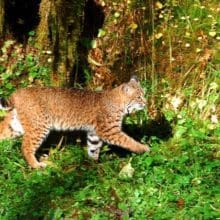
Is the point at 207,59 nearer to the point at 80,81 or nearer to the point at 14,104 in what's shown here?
the point at 80,81

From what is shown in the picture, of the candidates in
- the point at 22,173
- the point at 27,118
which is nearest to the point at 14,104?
the point at 27,118

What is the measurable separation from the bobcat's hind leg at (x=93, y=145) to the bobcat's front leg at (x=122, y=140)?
0.32 ft

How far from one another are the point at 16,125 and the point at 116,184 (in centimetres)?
126

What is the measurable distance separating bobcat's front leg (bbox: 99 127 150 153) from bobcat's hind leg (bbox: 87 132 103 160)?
97mm

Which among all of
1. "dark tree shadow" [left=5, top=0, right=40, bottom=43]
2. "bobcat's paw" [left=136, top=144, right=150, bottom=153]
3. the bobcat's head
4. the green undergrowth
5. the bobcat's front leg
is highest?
"dark tree shadow" [left=5, top=0, right=40, bottom=43]

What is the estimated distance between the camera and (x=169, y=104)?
739 cm

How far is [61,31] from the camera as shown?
22.2ft

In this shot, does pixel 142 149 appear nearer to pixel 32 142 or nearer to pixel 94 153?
pixel 94 153

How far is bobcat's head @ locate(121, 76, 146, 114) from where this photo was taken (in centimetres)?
669

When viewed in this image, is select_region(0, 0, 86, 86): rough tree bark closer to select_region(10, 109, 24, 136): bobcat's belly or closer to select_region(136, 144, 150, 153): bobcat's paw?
select_region(10, 109, 24, 136): bobcat's belly

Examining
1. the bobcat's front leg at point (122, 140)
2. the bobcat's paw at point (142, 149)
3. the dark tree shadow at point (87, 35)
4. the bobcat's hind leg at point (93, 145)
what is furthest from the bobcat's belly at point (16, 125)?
the bobcat's paw at point (142, 149)

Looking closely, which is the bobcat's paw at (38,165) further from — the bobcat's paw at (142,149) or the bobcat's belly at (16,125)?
the bobcat's paw at (142,149)

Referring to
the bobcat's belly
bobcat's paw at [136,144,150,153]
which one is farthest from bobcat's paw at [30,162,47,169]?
bobcat's paw at [136,144,150,153]

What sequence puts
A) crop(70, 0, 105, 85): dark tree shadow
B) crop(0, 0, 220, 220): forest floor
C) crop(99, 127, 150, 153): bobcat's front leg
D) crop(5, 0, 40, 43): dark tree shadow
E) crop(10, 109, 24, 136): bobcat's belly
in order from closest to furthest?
crop(0, 0, 220, 220): forest floor < crop(99, 127, 150, 153): bobcat's front leg < crop(10, 109, 24, 136): bobcat's belly < crop(70, 0, 105, 85): dark tree shadow < crop(5, 0, 40, 43): dark tree shadow
